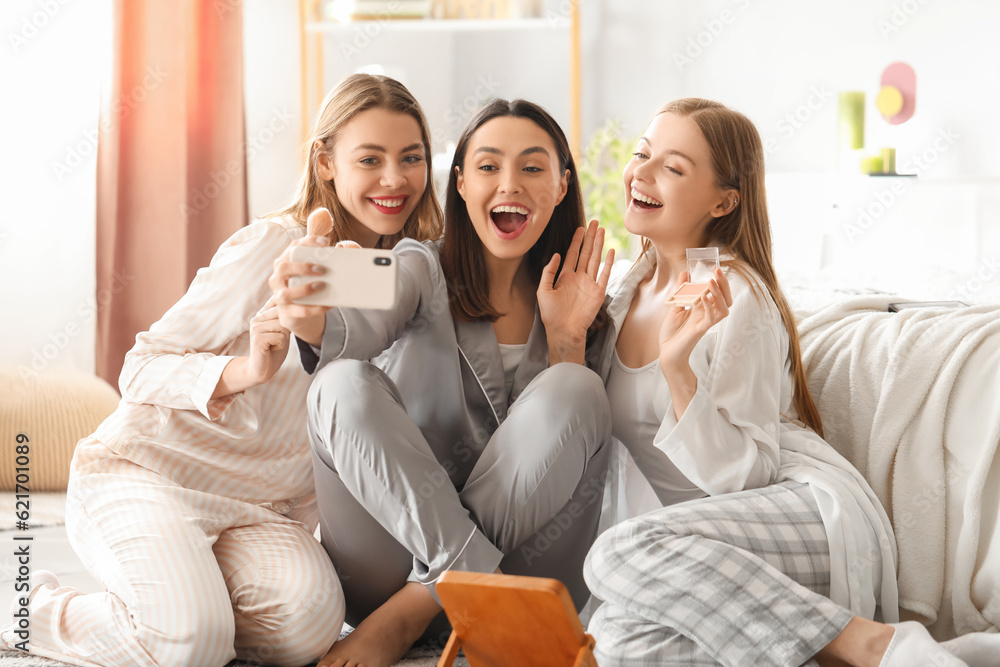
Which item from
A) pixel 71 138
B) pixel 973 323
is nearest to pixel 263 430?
pixel 973 323

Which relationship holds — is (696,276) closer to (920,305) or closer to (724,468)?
(724,468)

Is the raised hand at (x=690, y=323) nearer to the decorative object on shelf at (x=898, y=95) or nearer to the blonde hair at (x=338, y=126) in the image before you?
the blonde hair at (x=338, y=126)

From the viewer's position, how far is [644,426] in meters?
1.35

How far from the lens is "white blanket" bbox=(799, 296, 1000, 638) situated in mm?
1174

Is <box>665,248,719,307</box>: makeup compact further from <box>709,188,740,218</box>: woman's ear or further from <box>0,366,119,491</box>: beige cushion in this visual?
<box>0,366,119,491</box>: beige cushion

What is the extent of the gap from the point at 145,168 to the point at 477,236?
1506mm

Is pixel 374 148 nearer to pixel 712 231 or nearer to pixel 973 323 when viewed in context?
pixel 712 231

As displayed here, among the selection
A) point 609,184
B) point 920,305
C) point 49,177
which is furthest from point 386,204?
point 609,184

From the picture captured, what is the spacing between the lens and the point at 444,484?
116cm

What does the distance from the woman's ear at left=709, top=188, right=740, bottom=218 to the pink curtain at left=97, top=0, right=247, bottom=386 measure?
5.61 feet

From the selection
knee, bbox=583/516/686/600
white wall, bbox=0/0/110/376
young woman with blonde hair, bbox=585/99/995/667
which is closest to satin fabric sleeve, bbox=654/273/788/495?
young woman with blonde hair, bbox=585/99/995/667

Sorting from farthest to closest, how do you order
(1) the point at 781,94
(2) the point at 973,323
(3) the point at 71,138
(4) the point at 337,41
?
(4) the point at 337,41
(1) the point at 781,94
(3) the point at 71,138
(2) the point at 973,323

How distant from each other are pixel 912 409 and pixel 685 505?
14.5 inches

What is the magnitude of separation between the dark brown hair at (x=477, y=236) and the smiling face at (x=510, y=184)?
0.02 metres
